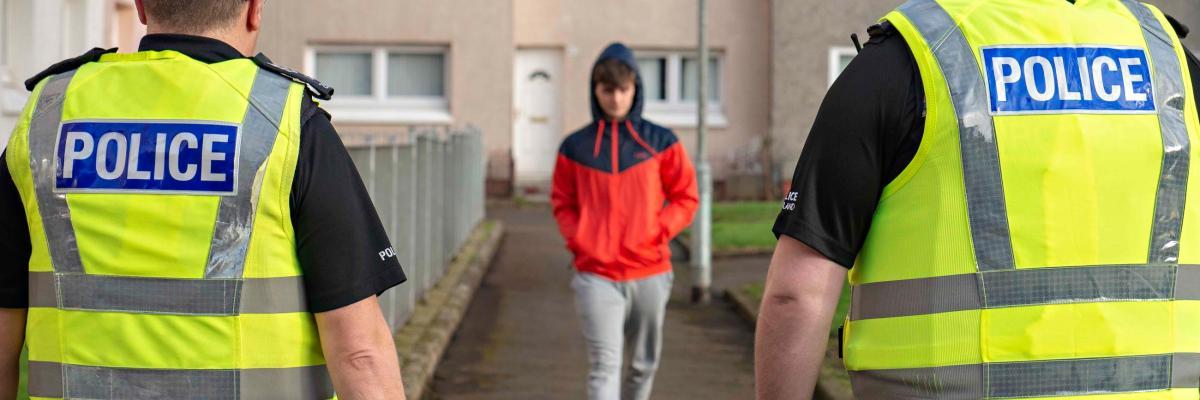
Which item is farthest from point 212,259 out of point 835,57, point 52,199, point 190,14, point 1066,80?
point 835,57

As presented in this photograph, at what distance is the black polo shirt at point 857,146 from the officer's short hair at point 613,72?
471 cm

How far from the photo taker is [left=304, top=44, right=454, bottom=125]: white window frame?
90.9 feet

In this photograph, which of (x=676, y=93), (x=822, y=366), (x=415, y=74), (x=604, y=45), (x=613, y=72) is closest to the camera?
(x=613, y=72)

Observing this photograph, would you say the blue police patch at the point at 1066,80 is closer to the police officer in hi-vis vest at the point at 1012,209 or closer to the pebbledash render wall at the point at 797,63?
the police officer in hi-vis vest at the point at 1012,209

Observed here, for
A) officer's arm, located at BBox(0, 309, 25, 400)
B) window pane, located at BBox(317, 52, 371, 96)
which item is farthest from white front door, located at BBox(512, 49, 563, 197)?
officer's arm, located at BBox(0, 309, 25, 400)

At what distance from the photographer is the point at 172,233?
2865 millimetres

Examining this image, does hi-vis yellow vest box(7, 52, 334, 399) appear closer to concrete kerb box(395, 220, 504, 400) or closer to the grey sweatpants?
the grey sweatpants

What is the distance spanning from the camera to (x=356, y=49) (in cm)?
2798

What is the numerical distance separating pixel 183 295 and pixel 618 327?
4.40m

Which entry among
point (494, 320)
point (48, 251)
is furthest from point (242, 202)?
point (494, 320)

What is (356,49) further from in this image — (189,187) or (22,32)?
(189,187)

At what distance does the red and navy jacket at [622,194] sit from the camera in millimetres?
7316

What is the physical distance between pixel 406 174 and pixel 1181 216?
8960 mm

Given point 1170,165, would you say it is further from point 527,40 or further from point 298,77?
point 527,40
